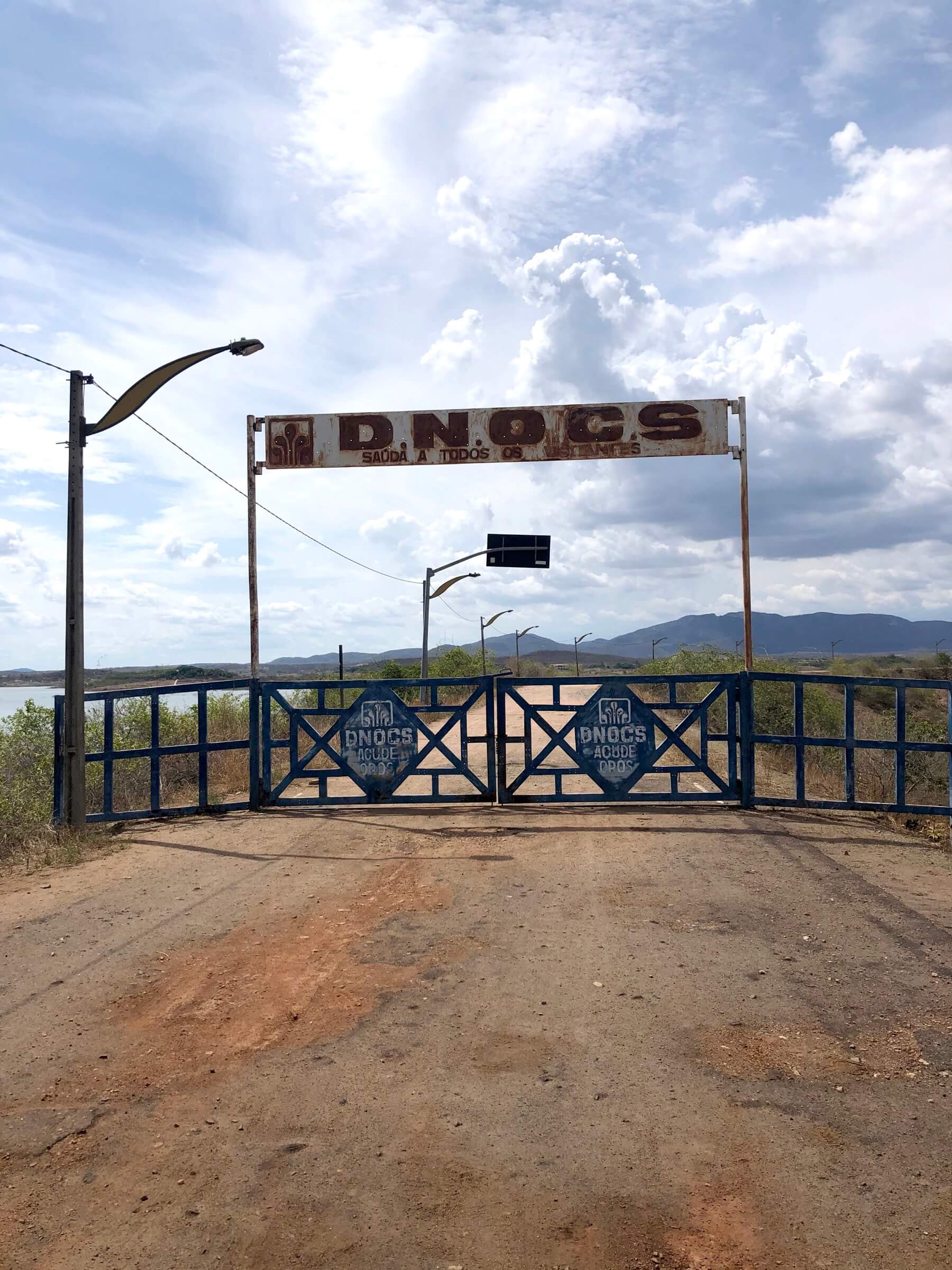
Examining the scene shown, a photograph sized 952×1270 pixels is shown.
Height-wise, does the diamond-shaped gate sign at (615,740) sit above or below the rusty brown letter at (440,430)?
below

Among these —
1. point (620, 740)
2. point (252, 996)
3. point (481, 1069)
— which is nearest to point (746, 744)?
point (620, 740)

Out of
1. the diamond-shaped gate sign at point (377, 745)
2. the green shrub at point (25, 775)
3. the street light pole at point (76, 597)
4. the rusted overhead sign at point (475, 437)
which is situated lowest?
the green shrub at point (25, 775)

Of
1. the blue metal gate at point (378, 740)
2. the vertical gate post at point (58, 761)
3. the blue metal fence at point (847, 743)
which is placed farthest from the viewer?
the blue metal gate at point (378, 740)

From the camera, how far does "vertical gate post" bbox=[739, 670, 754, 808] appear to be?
1175 centimetres

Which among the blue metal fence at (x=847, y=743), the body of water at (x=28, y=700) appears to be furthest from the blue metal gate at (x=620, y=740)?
the body of water at (x=28, y=700)

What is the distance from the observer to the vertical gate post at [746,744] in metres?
11.8

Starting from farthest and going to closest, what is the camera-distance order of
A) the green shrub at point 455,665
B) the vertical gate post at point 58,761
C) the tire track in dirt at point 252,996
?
the green shrub at point 455,665 → the vertical gate post at point 58,761 → the tire track in dirt at point 252,996

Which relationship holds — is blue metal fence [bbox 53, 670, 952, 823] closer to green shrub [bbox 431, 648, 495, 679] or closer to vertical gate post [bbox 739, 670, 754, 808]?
vertical gate post [bbox 739, 670, 754, 808]

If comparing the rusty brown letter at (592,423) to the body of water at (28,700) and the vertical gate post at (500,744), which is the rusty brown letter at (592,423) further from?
the body of water at (28,700)

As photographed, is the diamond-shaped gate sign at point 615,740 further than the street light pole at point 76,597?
Yes

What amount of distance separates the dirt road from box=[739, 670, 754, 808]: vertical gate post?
9.40 feet

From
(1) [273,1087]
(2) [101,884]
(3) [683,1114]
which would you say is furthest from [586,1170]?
(2) [101,884]

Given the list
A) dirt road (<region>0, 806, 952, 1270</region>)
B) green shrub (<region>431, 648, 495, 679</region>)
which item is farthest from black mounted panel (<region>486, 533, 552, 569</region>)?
green shrub (<region>431, 648, 495, 679</region>)

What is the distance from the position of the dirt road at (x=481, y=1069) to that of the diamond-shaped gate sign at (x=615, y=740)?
3.00m
